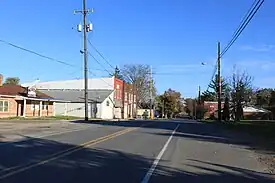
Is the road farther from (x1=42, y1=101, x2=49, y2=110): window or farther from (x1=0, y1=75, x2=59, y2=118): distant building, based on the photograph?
(x1=42, y1=101, x2=49, y2=110): window

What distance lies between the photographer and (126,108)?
99062mm

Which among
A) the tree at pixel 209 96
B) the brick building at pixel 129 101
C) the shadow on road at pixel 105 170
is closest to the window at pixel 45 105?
the brick building at pixel 129 101

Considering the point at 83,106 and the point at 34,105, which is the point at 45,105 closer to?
the point at 34,105

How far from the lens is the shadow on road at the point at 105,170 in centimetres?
1014

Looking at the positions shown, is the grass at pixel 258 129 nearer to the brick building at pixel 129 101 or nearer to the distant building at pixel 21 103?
the distant building at pixel 21 103

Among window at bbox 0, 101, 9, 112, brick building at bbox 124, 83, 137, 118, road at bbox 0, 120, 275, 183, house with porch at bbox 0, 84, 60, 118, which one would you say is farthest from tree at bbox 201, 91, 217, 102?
road at bbox 0, 120, 275, 183

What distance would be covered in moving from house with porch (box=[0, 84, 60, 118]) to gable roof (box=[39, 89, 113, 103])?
13452 millimetres

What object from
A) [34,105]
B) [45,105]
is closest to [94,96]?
[45,105]

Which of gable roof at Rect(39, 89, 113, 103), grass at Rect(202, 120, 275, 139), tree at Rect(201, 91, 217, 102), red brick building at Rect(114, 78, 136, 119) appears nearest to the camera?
grass at Rect(202, 120, 275, 139)

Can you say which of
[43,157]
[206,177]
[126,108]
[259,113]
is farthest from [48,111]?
[259,113]

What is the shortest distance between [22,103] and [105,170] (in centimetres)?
4690

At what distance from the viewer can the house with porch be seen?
52.2m

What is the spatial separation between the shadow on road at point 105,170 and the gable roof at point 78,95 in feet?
201

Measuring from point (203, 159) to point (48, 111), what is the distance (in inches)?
2041
